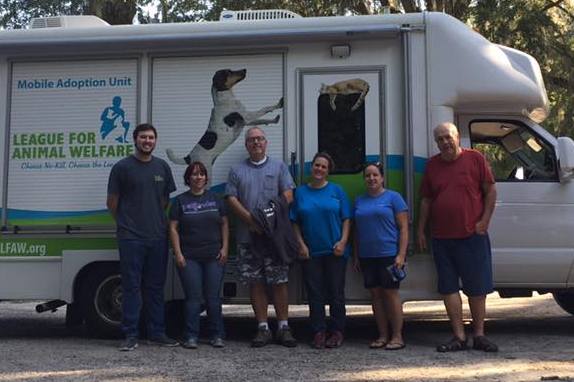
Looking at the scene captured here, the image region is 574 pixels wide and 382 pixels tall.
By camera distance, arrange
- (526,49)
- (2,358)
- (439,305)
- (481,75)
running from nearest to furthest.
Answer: (2,358)
(481,75)
(439,305)
(526,49)

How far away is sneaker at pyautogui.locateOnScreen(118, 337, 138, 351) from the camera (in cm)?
622

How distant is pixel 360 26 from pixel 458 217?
1.99 meters

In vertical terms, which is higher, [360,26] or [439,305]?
[360,26]

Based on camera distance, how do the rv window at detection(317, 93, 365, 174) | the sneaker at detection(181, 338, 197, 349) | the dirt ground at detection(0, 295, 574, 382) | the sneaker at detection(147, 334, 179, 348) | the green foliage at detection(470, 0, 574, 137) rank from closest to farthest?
the dirt ground at detection(0, 295, 574, 382) < the sneaker at detection(181, 338, 197, 349) < the sneaker at detection(147, 334, 179, 348) < the rv window at detection(317, 93, 365, 174) < the green foliage at detection(470, 0, 574, 137)

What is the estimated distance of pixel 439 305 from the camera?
10297 millimetres

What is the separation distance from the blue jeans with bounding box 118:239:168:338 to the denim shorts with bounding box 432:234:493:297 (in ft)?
8.31

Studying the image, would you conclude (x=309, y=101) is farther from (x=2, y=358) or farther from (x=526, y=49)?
(x=526, y=49)

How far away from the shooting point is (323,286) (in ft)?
20.8

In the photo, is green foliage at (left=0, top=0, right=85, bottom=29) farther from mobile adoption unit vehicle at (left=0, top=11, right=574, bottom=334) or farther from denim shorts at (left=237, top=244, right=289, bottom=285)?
denim shorts at (left=237, top=244, right=289, bottom=285)

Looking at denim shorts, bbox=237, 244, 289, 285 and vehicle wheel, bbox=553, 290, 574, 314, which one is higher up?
denim shorts, bbox=237, 244, 289, 285

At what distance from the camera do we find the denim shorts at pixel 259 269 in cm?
628

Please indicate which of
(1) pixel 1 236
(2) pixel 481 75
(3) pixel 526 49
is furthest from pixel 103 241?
(3) pixel 526 49

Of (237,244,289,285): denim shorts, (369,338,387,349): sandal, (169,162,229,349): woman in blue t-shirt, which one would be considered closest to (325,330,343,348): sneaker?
(369,338,387,349): sandal

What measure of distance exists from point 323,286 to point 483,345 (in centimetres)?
151
